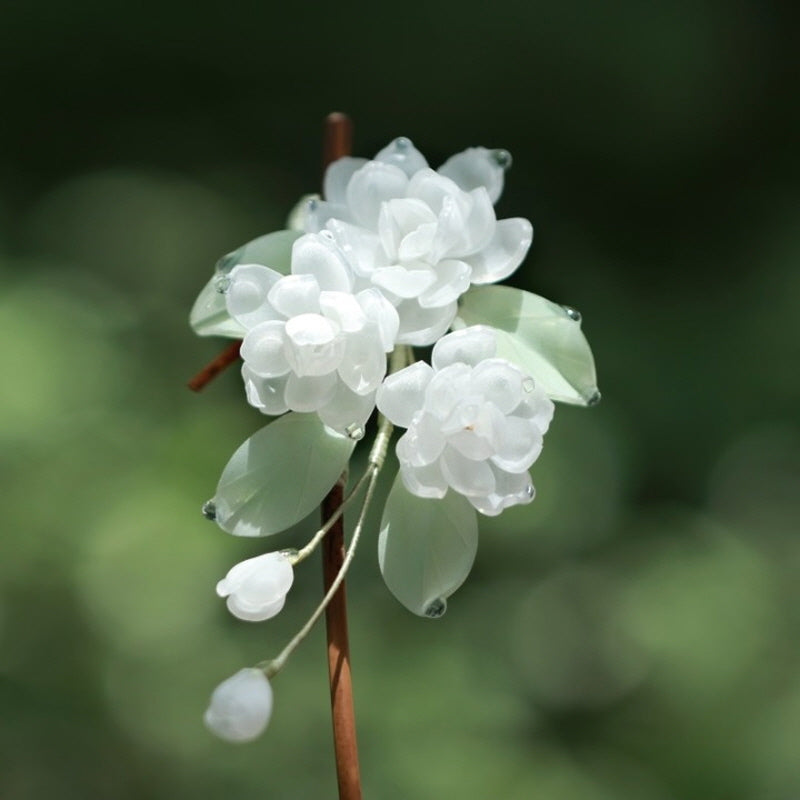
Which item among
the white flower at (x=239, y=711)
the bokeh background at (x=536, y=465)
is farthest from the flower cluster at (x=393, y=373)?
the bokeh background at (x=536, y=465)

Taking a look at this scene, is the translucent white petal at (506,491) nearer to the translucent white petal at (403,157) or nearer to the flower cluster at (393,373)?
the flower cluster at (393,373)

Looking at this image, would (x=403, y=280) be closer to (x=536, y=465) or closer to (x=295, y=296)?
(x=295, y=296)

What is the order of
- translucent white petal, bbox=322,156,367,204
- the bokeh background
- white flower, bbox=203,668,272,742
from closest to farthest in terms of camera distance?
white flower, bbox=203,668,272,742 → translucent white petal, bbox=322,156,367,204 → the bokeh background

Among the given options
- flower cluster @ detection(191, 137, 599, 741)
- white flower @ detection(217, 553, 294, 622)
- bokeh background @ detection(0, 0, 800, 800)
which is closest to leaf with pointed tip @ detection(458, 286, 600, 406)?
flower cluster @ detection(191, 137, 599, 741)

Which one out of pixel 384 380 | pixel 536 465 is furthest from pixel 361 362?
pixel 536 465

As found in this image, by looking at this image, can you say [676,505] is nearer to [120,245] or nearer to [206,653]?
[206,653]

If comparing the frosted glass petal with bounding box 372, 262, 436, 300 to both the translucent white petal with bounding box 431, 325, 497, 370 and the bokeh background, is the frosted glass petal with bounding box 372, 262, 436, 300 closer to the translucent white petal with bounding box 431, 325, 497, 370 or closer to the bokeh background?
the translucent white petal with bounding box 431, 325, 497, 370

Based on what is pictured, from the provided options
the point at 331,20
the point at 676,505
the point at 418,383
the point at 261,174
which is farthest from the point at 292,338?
the point at 331,20
